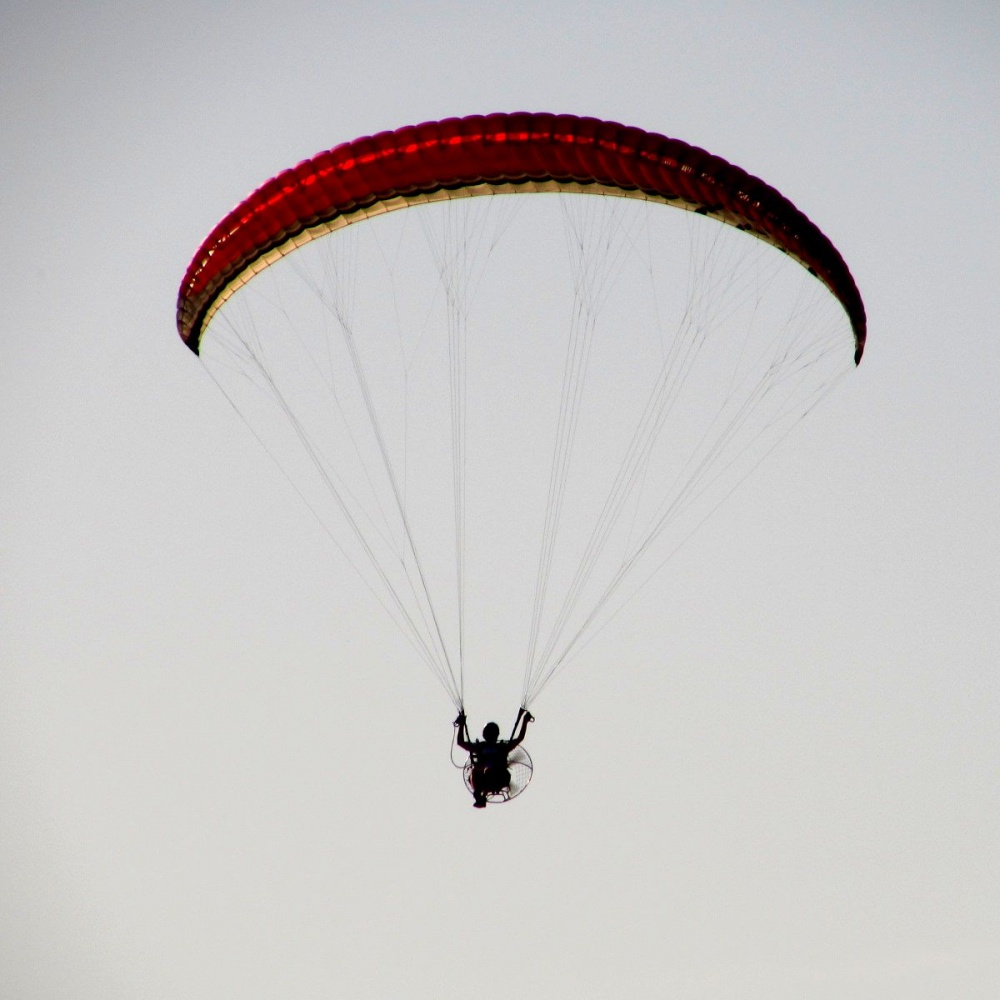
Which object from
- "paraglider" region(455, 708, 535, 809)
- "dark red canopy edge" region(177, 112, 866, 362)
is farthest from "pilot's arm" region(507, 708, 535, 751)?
"dark red canopy edge" region(177, 112, 866, 362)

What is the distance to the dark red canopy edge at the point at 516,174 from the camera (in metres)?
27.5


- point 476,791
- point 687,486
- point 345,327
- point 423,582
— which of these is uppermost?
point 345,327

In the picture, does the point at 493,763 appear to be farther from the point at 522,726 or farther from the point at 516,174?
the point at 516,174

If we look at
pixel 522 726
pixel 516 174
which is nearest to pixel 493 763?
pixel 522 726

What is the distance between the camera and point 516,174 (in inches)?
1089

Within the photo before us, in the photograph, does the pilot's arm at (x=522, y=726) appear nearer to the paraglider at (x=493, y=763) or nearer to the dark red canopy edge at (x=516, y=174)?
the paraglider at (x=493, y=763)

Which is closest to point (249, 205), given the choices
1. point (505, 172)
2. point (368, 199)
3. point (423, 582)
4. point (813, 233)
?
point (368, 199)

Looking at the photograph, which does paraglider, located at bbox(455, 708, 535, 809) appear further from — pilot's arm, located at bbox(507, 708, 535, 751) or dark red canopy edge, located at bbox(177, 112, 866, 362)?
dark red canopy edge, located at bbox(177, 112, 866, 362)

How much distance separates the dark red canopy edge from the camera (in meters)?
27.5

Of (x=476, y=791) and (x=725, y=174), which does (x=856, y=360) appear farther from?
(x=476, y=791)

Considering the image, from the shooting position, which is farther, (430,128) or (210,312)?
(210,312)

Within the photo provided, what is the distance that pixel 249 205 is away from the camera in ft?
93.9

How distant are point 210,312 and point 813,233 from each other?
9313 mm

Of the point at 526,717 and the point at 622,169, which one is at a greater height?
the point at 622,169
